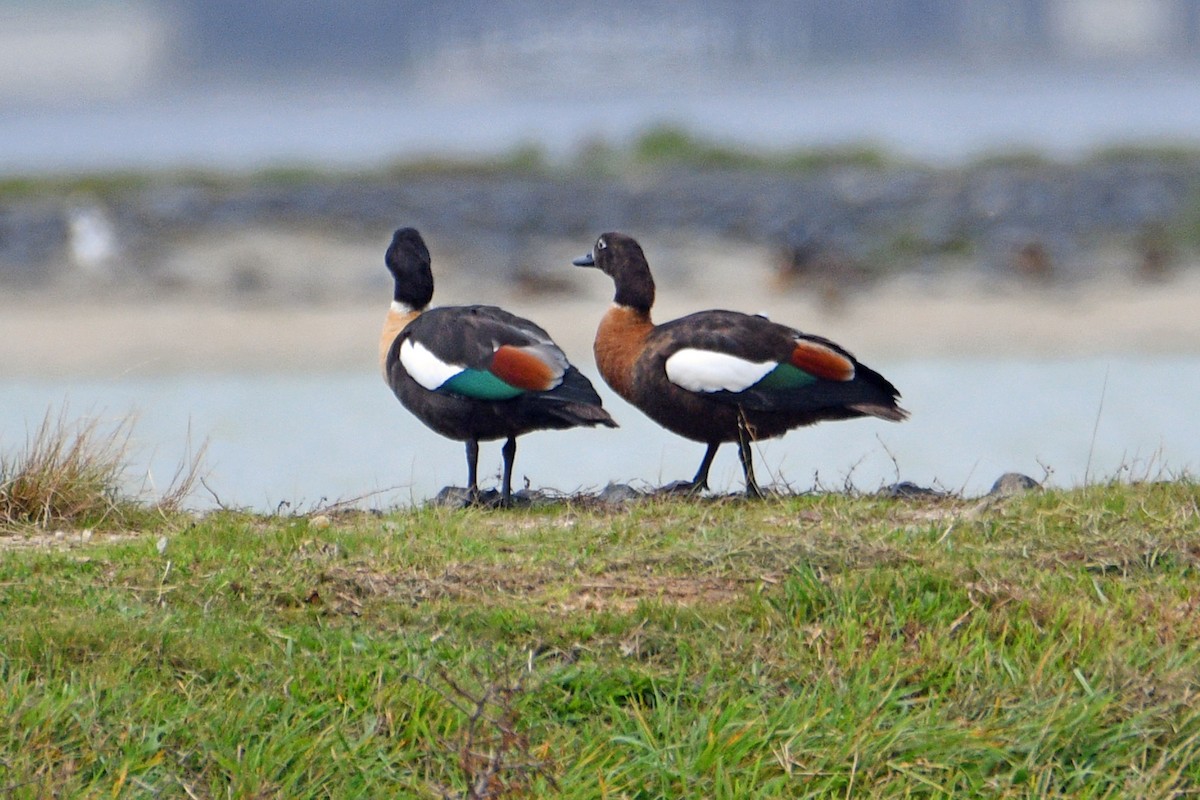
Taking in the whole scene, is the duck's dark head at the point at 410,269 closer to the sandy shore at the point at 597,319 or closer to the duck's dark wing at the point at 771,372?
the duck's dark wing at the point at 771,372

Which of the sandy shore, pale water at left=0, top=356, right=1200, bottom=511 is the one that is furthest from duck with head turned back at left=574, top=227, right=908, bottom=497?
the sandy shore

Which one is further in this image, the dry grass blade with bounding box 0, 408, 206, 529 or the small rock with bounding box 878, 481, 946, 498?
the small rock with bounding box 878, 481, 946, 498

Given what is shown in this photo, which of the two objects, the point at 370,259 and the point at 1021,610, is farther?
the point at 370,259

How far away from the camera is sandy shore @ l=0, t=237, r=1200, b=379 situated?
18984 mm

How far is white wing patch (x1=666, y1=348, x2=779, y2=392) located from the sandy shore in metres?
11.1

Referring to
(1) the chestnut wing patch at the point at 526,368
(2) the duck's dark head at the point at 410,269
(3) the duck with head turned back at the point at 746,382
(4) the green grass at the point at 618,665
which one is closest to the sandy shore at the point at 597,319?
(2) the duck's dark head at the point at 410,269

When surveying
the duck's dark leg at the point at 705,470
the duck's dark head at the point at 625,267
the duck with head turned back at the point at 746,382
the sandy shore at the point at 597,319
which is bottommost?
the duck's dark leg at the point at 705,470

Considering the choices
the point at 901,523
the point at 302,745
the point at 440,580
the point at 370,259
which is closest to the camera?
the point at 302,745

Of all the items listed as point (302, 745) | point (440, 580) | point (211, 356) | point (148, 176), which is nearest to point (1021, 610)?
point (440, 580)

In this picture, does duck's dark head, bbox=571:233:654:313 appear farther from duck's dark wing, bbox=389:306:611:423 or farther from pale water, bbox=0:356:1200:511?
pale water, bbox=0:356:1200:511

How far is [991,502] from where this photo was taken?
239 inches

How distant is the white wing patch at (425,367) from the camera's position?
6.77 meters

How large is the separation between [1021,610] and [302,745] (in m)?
2.05

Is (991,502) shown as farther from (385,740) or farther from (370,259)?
(370,259)
